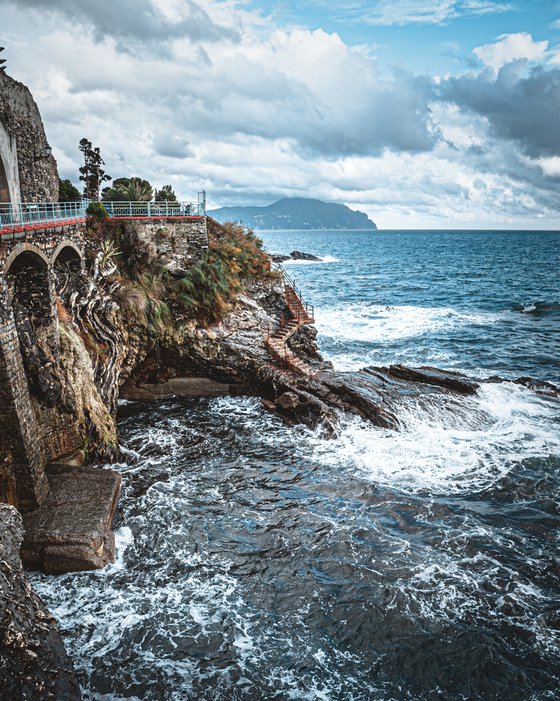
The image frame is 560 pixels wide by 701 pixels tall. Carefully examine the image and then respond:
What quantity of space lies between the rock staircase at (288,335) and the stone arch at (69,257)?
36.5 ft

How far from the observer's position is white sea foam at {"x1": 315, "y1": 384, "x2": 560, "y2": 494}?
1792 centimetres

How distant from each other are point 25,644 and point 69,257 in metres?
17.8

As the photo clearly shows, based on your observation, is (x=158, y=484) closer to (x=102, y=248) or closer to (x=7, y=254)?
(x=7, y=254)

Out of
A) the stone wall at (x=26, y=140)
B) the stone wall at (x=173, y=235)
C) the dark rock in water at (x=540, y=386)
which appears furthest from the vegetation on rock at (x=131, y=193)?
the dark rock in water at (x=540, y=386)

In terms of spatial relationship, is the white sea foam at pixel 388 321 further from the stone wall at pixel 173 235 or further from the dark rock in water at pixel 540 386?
the stone wall at pixel 173 235

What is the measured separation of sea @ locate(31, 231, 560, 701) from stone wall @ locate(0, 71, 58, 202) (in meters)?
17.8

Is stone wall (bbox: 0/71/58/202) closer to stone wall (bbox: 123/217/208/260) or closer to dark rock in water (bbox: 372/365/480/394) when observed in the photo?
stone wall (bbox: 123/217/208/260)

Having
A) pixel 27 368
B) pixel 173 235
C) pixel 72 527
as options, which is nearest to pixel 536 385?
pixel 173 235

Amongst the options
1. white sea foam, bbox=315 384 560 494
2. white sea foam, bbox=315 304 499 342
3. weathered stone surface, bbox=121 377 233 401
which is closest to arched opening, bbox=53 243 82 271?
weathered stone surface, bbox=121 377 233 401

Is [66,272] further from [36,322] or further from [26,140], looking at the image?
[26,140]

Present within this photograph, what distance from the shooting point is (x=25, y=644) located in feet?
26.0

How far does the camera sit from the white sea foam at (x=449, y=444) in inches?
706

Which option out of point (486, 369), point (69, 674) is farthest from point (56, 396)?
point (486, 369)

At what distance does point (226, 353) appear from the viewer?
86.9 ft
